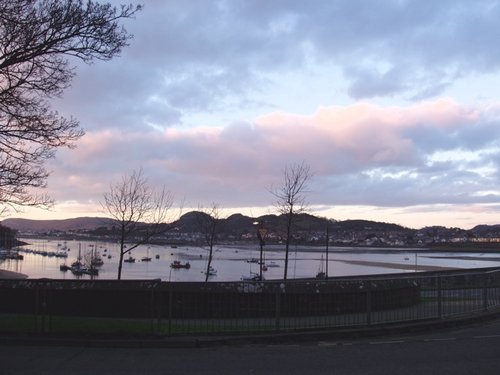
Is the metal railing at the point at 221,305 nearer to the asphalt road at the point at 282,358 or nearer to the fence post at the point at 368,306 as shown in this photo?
Result: the fence post at the point at 368,306

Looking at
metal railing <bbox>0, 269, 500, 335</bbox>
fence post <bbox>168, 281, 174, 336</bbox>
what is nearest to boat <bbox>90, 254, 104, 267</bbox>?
metal railing <bbox>0, 269, 500, 335</bbox>

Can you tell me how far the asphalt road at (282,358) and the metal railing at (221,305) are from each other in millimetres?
1092

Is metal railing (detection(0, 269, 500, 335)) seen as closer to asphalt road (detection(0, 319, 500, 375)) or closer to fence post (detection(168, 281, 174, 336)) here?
fence post (detection(168, 281, 174, 336))

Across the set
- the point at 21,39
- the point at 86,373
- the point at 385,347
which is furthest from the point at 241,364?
the point at 21,39

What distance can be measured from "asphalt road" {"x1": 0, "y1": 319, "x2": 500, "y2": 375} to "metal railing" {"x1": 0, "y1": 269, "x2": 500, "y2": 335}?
1.09 meters

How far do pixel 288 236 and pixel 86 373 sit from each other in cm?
2137

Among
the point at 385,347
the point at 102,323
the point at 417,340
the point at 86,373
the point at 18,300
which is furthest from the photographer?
the point at 18,300

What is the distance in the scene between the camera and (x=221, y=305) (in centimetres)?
1288

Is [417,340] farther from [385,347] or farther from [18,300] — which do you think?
[18,300]

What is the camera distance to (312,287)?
13734mm

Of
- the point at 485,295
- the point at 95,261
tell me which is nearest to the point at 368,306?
the point at 485,295

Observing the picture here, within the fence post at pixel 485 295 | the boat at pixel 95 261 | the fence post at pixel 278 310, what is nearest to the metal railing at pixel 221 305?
the fence post at pixel 278 310

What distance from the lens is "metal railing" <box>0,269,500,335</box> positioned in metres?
12.5

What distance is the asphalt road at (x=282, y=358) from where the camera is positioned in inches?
349
